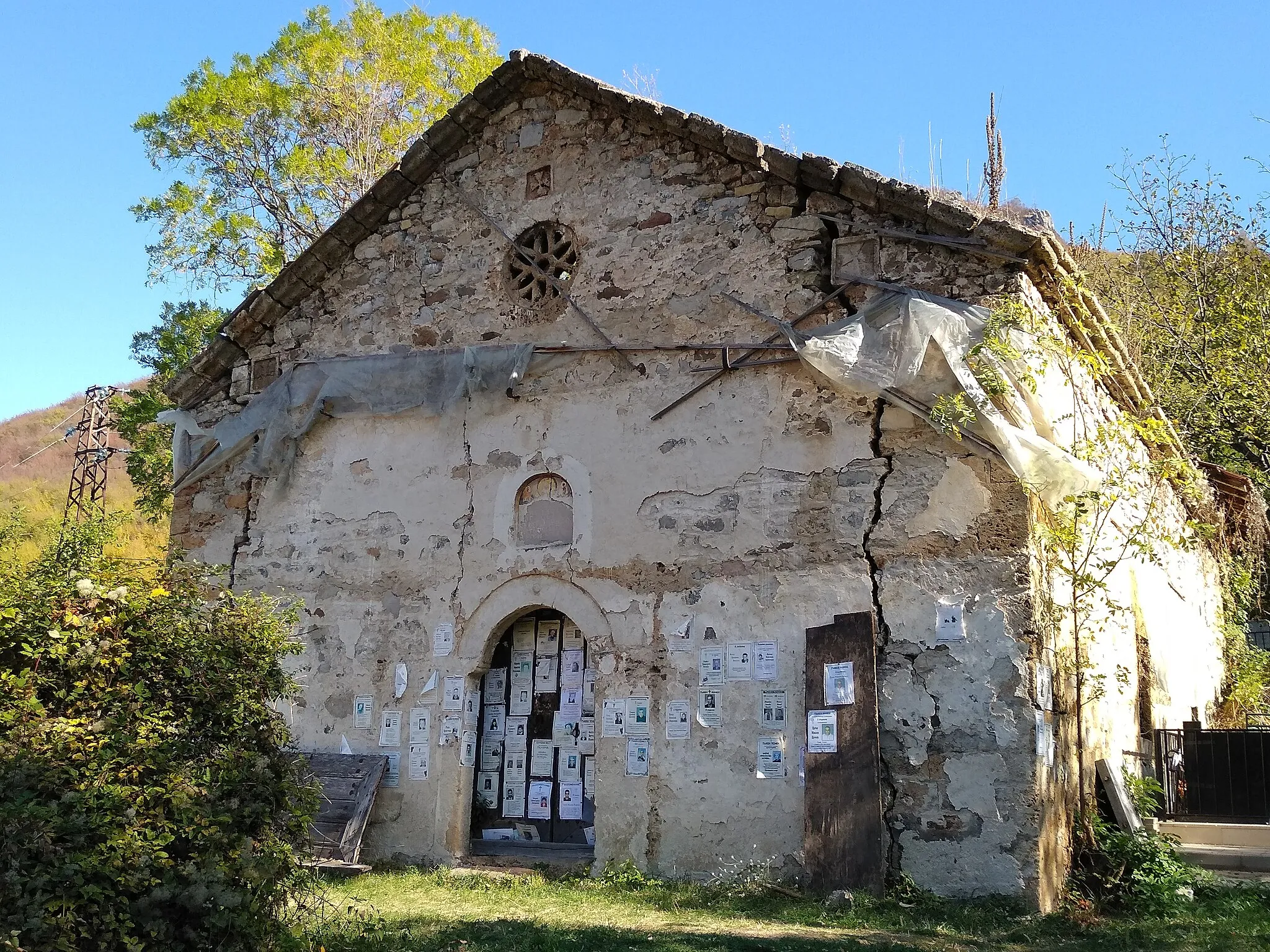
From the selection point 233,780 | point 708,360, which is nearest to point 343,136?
point 708,360

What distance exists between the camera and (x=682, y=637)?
25.7ft

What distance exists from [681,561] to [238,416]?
14.9 ft

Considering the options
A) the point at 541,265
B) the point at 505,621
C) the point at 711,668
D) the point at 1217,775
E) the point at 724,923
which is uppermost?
the point at 541,265

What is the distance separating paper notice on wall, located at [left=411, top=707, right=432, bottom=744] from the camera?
28.3ft

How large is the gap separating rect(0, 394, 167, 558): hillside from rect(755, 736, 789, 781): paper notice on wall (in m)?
11.2

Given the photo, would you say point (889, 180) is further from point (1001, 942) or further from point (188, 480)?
point (188, 480)

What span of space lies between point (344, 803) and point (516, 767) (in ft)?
4.42

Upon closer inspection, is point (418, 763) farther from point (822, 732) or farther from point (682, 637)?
point (822, 732)

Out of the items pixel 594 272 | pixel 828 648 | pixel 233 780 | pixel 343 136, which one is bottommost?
pixel 233 780

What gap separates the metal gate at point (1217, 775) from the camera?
9.11 meters

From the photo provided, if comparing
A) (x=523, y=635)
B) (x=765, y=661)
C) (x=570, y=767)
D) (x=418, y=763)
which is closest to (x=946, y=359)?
(x=765, y=661)

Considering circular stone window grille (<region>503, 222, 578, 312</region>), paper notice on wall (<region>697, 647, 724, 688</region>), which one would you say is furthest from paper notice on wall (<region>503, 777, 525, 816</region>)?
circular stone window grille (<region>503, 222, 578, 312</region>)

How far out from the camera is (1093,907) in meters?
6.79

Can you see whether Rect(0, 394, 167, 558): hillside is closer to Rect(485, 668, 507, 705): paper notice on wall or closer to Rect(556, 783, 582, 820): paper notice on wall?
Rect(485, 668, 507, 705): paper notice on wall
